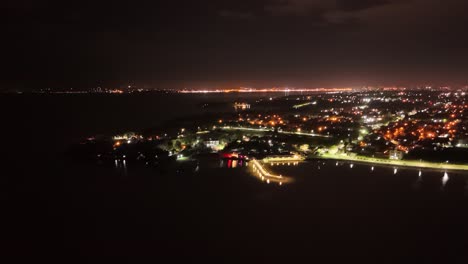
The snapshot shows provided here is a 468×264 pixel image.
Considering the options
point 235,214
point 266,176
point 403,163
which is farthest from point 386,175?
point 235,214

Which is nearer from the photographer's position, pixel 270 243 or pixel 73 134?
pixel 270 243

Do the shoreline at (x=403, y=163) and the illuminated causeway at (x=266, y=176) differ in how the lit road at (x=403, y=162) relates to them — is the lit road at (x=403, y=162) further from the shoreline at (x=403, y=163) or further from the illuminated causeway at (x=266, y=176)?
the illuminated causeway at (x=266, y=176)

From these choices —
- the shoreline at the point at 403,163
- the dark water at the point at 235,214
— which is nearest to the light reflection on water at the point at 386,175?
the dark water at the point at 235,214

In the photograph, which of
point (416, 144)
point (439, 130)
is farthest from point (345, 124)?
point (416, 144)

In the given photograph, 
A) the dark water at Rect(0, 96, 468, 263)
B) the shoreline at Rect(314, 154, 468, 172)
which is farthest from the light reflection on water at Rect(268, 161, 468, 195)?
the shoreline at Rect(314, 154, 468, 172)

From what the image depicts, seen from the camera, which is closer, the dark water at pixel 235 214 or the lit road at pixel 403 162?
the dark water at pixel 235 214

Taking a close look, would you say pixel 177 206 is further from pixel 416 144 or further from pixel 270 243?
pixel 416 144

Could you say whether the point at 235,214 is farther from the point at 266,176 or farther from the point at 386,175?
the point at 386,175

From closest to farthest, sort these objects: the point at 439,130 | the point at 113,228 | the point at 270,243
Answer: the point at 270,243 → the point at 113,228 → the point at 439,130
